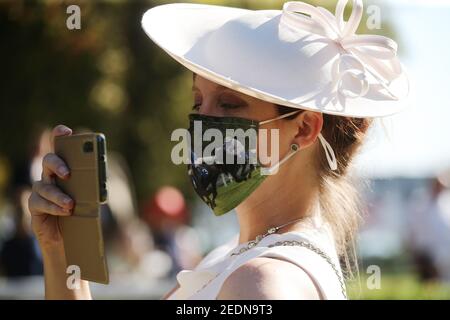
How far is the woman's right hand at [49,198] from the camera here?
107 inches

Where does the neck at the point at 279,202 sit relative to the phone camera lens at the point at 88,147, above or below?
below

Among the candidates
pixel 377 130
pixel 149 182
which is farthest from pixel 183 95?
pixel 377 130

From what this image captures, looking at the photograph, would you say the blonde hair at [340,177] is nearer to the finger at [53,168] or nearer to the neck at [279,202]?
the neck at [279,202]

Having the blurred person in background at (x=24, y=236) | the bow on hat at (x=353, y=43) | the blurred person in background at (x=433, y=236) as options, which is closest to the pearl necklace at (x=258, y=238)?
the bow on hat at (x=353, y=43)

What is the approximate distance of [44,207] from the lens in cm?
279

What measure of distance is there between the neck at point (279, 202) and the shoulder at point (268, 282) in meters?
0.41

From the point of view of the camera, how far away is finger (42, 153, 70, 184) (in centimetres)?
270

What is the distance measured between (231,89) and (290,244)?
525mm

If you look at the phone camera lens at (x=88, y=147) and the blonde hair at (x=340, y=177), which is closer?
the phone camera lens at (x=88, y=147)

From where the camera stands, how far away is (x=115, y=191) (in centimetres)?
1357

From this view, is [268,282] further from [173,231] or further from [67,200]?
[173,231]

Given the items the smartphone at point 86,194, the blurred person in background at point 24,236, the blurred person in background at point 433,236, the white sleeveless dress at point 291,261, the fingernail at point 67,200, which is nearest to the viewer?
the white sleeveless dress at point 291,261

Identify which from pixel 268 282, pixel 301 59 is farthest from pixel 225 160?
pixel 268 282
